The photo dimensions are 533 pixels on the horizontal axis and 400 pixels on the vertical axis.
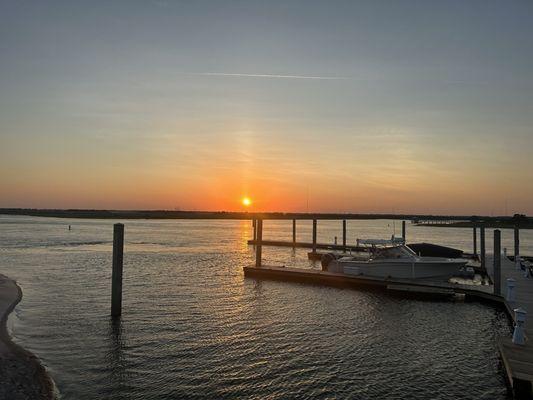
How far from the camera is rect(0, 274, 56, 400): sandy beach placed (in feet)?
32.7

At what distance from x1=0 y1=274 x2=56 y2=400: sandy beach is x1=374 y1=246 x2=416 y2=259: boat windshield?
20.3 m

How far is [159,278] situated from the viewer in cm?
2900

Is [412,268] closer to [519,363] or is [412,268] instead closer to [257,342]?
[257,342]

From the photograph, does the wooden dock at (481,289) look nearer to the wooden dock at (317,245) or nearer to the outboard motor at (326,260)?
the outboard motor at (326,260)

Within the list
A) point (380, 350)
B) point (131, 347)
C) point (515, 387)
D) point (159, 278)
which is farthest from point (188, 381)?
point (159, 278)

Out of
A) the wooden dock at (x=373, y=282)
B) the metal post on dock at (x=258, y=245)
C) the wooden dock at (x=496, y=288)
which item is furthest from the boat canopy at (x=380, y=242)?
the metal post on dock at (x=258, y=245)

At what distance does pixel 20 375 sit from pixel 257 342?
6.87 metres

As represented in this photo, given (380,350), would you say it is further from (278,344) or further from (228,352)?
(228,352)

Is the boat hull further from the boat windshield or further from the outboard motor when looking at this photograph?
the outboard motor

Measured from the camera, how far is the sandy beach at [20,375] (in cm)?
998

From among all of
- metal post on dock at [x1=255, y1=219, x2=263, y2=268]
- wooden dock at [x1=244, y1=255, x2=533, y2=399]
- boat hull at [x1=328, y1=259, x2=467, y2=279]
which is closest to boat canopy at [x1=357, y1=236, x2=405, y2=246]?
wooden dock at [x1=244, y1=255, x2=533, y2=399]

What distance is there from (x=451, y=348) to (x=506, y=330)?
389cm

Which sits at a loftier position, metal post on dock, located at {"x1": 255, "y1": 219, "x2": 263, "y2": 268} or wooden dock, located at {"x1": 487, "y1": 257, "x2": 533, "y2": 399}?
metal post on dock, located at {"x1": 255, "y1": 219, "x2": 263, "y2": 268}

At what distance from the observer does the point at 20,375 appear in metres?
10.9
